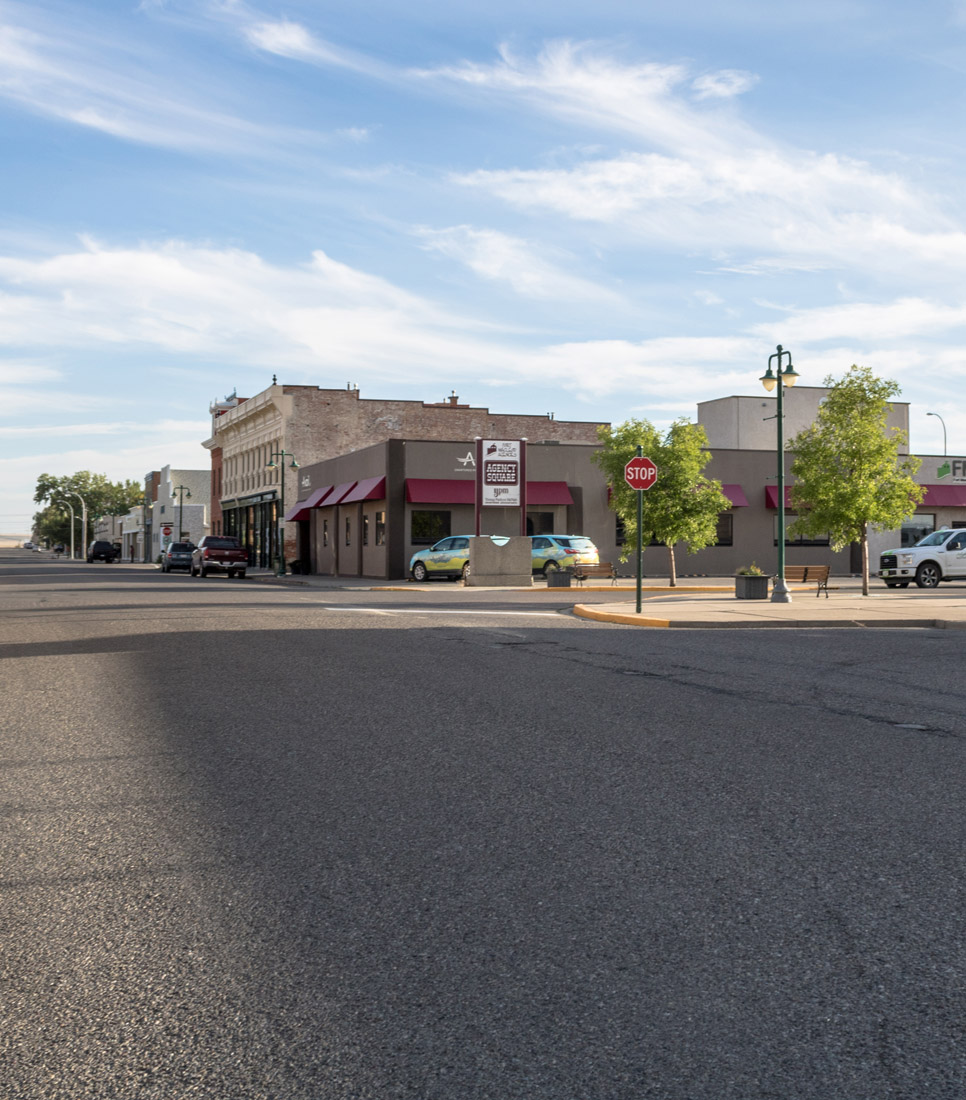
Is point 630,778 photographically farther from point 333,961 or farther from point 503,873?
point 333,961

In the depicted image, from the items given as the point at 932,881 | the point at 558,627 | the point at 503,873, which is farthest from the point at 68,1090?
the point at 558,627

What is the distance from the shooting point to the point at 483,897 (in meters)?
4.44

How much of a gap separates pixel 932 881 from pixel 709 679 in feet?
22.8

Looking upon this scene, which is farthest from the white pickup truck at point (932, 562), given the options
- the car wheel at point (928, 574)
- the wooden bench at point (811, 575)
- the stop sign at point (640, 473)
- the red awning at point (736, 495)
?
the stop sign at point (640, 473)

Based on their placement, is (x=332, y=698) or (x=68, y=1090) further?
(x=332, y=698)

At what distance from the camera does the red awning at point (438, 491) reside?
4459cm

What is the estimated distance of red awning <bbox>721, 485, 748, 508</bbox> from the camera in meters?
48.6

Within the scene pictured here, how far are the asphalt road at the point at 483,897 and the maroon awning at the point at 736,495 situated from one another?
39.1 meters

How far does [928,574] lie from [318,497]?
98.3 feet

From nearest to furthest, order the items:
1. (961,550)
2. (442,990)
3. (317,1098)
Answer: (317,1098), (442,990), (961,550)

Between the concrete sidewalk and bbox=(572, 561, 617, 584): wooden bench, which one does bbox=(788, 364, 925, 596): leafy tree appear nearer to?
the concrete sidewalk

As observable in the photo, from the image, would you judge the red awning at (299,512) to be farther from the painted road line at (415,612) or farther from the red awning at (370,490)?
the painted road line at (415,612)

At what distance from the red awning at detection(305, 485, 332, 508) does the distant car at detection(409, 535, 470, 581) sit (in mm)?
14281

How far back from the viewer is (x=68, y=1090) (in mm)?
2914
